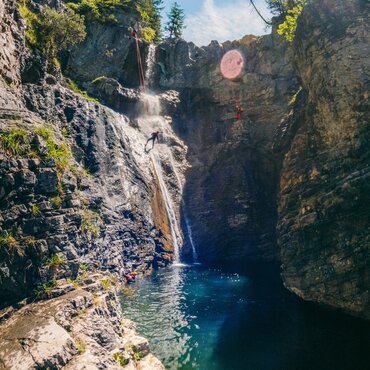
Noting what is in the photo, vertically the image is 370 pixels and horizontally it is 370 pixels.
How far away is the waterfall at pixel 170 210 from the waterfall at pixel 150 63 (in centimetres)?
1487

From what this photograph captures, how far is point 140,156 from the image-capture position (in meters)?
38.8

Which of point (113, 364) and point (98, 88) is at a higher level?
point (98, 88)

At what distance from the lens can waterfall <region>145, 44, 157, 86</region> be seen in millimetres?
49281

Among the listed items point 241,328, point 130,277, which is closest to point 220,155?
point 130,277

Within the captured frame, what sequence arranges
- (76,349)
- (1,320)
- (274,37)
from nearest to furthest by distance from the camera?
1. (76,349)
2. (1,320)
3. (274,37)

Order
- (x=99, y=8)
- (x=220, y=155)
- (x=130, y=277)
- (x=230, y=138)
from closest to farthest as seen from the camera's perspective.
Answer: (x=130, y=277), (x=220, y=155), (x=230, y=138), (x=99, y=8)

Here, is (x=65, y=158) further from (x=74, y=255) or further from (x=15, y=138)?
(x=74, y=255)

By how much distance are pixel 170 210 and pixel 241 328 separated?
→ 70.9 feet

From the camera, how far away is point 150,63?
50.1 meters

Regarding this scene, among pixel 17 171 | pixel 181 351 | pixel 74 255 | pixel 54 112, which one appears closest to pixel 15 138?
pixel 17 171

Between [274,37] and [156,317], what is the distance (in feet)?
138

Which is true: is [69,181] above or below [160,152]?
Answer: below

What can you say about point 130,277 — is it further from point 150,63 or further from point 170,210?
point 150,63

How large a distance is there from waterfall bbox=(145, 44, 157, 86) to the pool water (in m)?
33.6
